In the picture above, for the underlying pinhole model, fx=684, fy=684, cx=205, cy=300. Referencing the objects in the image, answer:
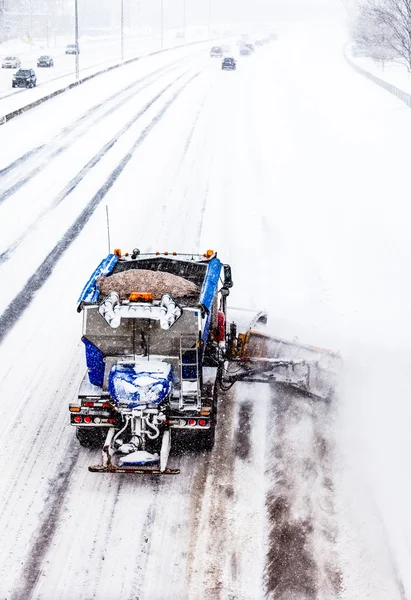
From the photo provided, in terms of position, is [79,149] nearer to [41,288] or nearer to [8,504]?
[41,288]

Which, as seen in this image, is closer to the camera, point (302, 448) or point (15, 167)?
point (302, 448)

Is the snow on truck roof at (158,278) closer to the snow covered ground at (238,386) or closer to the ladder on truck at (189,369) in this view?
the ladder on truck at (189,369)

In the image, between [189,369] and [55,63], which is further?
[55,63]

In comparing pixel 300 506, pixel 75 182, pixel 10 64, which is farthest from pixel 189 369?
pixel 10 64

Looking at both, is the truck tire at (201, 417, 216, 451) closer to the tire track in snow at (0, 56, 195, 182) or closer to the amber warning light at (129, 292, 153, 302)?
the amber warning light at (129, 292, 153, 302)

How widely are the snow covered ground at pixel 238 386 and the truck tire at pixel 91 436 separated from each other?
20cm

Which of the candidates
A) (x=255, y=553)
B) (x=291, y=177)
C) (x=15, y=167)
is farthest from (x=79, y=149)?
(x=255, y=553)

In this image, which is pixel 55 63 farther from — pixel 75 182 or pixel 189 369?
pixel 189 369

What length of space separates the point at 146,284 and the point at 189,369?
147cm

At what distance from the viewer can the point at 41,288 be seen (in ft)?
53.0

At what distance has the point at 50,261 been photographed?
1788 centimetres

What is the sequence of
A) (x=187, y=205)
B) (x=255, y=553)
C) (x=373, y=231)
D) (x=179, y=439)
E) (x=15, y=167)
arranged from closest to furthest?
(x=255, y=553) → (x=179, y=439) → (x=373, y=231) → (x=187, y=205) → (x=15, y=167)

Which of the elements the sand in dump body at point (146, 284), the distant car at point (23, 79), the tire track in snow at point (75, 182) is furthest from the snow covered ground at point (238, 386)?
the distant car at point (23, 79)

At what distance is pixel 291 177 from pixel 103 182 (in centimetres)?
721
